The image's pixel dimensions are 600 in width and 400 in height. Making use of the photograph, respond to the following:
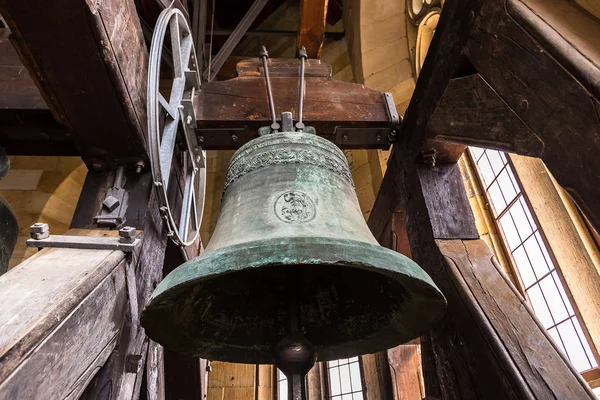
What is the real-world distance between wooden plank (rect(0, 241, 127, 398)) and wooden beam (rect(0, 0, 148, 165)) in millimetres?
440

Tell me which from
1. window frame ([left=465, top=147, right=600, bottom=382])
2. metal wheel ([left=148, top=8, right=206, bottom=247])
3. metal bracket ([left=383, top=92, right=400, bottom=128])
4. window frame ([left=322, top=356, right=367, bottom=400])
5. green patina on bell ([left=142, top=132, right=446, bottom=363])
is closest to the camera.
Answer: green patina on bell ([left=142, top=132, right=446, bottom=363])

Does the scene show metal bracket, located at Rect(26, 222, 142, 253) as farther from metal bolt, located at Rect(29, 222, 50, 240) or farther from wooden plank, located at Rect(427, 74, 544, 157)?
wooden plank, located at Rect(427, 74, 544, 157)

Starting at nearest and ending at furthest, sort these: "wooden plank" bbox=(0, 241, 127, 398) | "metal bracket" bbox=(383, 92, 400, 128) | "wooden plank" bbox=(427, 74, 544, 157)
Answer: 1. "wooden plank" bbox=(0, 241, 127, 398)
2. "wooden plank" bbox=(427, 74, 544, 157)
3. "metal bracket" bbox=(383, 92, 400, 128)

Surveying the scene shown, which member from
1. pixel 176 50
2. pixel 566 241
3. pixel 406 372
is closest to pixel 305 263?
pixel 176 50

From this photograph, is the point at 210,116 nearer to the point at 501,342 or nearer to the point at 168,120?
the point at 168,120

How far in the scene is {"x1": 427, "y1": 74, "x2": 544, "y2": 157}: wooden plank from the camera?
120 centimetres

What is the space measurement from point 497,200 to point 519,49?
3.11 metres

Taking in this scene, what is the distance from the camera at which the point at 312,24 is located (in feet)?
11.2

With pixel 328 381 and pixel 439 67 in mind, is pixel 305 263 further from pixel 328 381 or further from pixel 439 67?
pixel 328 381

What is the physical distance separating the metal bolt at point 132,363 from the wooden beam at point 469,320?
3.16 feet

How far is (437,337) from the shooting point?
1.51 m

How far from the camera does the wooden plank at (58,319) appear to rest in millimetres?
830

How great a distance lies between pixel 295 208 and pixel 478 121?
687mm

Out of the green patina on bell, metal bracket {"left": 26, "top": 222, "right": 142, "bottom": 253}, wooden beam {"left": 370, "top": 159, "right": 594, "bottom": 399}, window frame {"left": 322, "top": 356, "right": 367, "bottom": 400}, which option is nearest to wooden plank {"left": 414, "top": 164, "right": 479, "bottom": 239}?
wooden beam {"left": 370, "top": 159, "right": 594, "bottom": 399}
